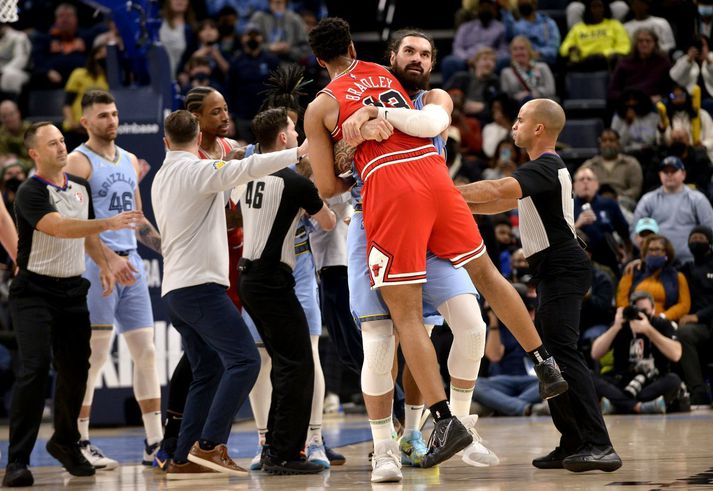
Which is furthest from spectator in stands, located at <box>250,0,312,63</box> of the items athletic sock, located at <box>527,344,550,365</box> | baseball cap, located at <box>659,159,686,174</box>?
athletic sock, located at <box>527,344,550,365</box>

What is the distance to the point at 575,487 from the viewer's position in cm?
523

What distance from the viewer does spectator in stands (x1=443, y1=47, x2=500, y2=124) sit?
50.5 ft

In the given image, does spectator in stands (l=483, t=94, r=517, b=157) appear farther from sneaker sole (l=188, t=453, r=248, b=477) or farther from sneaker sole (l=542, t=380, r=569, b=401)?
sneaker sole (l=542, t=380, r=569, b=401)

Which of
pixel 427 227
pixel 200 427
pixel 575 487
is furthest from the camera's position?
pixel 200 427

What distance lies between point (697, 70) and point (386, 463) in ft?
33.8

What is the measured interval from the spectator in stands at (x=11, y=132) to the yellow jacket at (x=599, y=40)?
298 inches

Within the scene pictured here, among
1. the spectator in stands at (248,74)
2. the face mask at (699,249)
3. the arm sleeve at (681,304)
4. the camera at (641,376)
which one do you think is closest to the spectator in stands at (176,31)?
the spectator in stands at (248,74)

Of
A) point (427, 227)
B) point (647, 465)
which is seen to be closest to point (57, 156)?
point (427, 227)

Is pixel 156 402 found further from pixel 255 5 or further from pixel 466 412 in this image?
pixel 255 5

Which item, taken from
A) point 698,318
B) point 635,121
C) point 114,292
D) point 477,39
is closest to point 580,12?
point 477,39

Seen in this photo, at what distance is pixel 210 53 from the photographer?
16.2 metres

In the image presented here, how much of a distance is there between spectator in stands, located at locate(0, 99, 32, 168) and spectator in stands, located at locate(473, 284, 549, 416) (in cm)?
720

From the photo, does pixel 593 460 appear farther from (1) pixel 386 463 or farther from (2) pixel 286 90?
(2) pixel 286 90

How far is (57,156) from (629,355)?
618 centimetres
